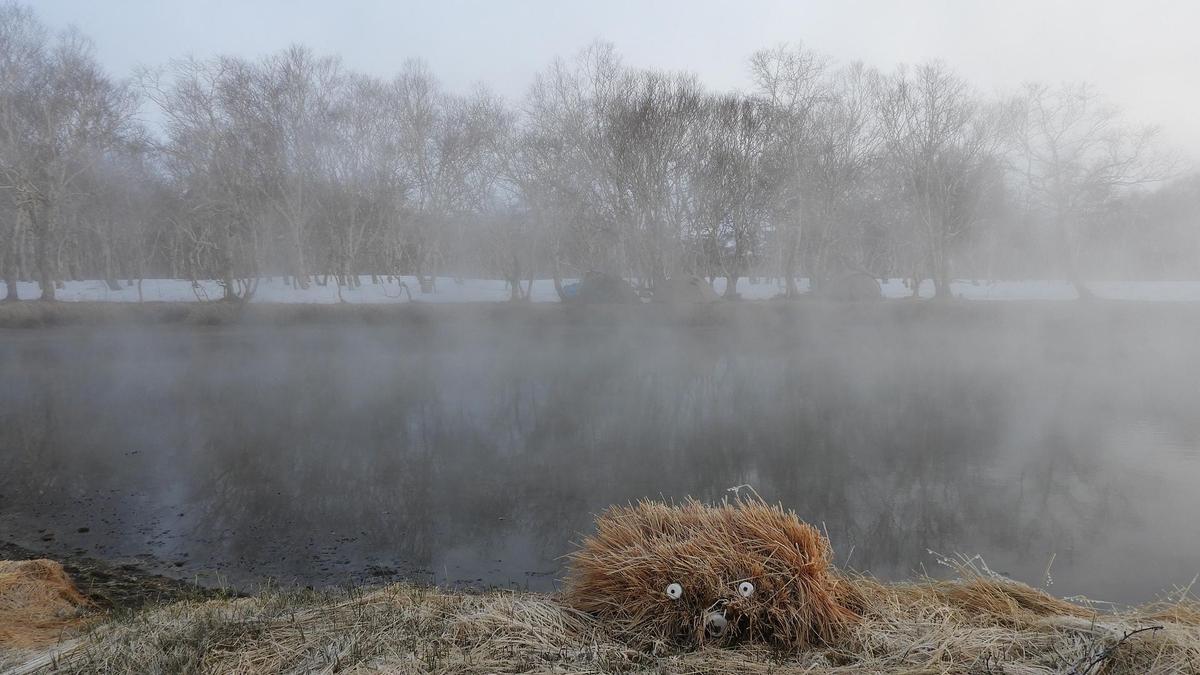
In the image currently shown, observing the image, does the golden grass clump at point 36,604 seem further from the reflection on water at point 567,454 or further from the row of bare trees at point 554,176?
the row of bare trees at point 554,176

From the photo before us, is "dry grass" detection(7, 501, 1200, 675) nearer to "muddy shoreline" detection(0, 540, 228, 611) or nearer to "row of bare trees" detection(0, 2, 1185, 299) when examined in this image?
"muddy shoreline" detection(0, 540, 228, 611)

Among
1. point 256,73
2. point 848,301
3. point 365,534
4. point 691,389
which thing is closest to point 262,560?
point 365,534

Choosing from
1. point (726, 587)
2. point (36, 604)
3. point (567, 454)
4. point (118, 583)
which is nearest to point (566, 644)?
point (726, 587)

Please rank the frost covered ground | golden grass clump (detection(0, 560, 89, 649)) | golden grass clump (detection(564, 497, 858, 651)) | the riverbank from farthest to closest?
the frost covered ground < the riverbank < golden grass clump (detection(0, 560, 89, 649)) < golden grass clump (detection(564, 497, 858, 651))

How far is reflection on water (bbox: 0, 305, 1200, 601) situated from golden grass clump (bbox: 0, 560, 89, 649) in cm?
141

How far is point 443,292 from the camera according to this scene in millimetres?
34750

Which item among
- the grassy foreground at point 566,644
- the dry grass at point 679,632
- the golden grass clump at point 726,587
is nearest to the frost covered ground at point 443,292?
the grassy foreground at point 566,644

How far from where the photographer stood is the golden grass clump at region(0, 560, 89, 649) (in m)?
3.64

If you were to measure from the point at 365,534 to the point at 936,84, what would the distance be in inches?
1131

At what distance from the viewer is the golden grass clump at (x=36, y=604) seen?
3.64 m

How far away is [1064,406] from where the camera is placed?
42.5ft

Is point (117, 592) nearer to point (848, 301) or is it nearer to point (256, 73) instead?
point (848, 301)

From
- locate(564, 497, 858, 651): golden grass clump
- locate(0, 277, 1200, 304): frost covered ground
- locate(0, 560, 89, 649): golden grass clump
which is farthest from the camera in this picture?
locate(0, 277, 1200, 304): frost covered ground

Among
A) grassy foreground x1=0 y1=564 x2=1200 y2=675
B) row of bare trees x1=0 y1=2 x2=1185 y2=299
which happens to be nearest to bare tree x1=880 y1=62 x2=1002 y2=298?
row of bare trees x1=0 y1=2 x2=1185 y2=299
